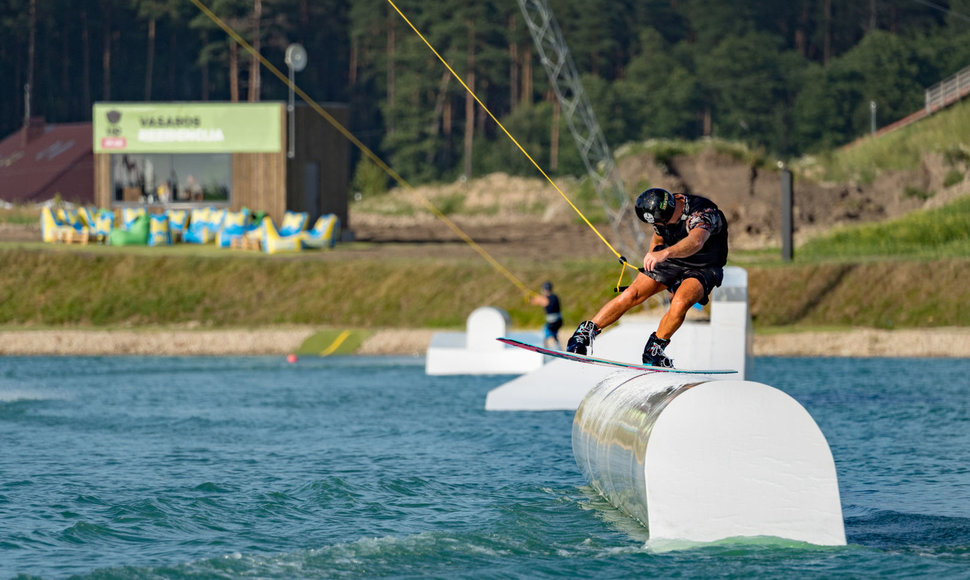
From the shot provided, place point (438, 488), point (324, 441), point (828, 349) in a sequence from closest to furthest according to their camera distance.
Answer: point (438, 488), point (324, 441), point (828, 349)

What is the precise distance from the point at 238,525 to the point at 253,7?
9340 centimetres

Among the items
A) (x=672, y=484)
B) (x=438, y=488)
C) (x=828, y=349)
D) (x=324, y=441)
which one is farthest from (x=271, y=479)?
(x=828, y=349)

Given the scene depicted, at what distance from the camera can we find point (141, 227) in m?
49.9

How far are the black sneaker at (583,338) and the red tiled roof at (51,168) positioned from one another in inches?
2759

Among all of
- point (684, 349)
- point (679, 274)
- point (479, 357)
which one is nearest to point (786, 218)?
point (479, 357)

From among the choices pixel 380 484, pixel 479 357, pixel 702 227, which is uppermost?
pixel 702 227

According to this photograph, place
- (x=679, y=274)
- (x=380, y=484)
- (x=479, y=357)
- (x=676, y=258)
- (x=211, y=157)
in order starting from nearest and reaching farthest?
1. (x=676, y=258)
2. (x=679, y=274)
3. (x=380, y=484)
4. (x=479, y=357)
5. (x=211, y=157)

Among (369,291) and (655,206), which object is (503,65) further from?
(655,206)

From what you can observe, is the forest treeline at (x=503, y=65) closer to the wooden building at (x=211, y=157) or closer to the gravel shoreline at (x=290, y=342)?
the wooden building at (x=211, y=157)

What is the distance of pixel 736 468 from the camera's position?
13.0 metres

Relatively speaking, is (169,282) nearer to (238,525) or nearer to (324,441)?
(324,441)

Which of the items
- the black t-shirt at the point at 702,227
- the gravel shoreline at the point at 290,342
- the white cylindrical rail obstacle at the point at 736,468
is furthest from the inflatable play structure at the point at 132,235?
the white cylindrical rail obstacle at the point at 736,468

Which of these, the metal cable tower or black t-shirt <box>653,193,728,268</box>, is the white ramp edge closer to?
the metal cable tower

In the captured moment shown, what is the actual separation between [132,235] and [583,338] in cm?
3730
